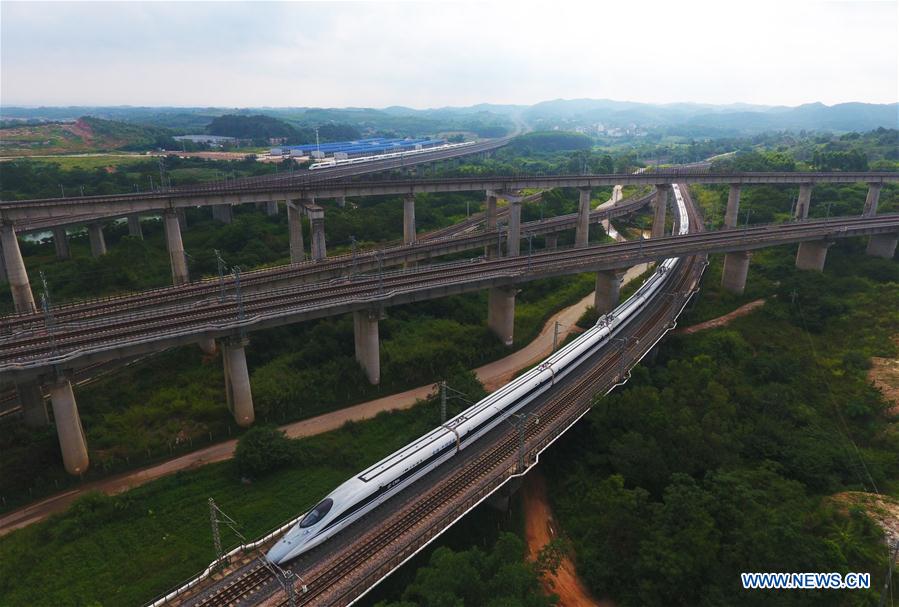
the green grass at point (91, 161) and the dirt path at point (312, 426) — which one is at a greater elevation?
the green grass at point (91, 161)

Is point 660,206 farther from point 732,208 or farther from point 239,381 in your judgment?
point 239,381

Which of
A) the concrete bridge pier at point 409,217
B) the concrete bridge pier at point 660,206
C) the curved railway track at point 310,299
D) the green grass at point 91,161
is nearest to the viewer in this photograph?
the curved railway track at point 310,299

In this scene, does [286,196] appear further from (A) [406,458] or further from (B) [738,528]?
(B) [738,528]

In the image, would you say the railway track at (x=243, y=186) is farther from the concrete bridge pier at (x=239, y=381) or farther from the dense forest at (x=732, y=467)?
the dense forest at (x=732, y=467)

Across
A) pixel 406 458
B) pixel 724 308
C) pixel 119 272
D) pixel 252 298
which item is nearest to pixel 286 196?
pixel 119 272

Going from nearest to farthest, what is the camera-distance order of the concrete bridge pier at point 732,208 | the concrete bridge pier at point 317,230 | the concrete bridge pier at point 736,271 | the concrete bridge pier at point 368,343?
the concrete bridge pier at point 368,343 → the concrete bridge pier at point 736,271 → the concrete bridge pier at point 317,230 → the concrete bridge pier at point 732,208

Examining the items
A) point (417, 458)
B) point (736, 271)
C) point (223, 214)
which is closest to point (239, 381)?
point (417, 458)

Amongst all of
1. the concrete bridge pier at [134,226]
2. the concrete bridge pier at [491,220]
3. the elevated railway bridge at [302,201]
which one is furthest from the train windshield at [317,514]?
the concrete bridge pier at [134,226]
